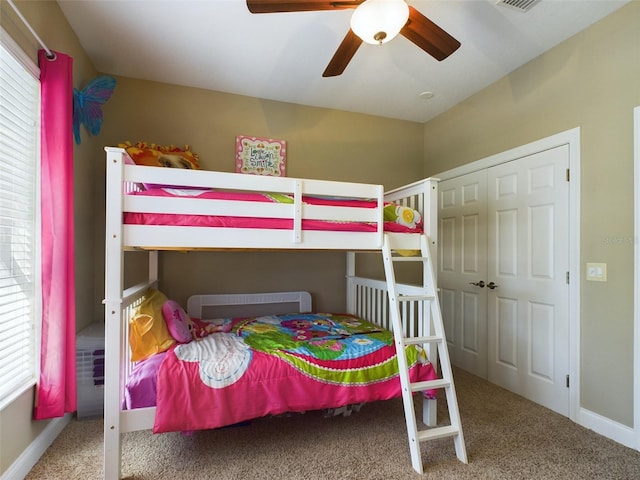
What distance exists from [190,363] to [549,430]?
7.52ft

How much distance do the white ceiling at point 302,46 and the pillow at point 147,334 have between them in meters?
1.88

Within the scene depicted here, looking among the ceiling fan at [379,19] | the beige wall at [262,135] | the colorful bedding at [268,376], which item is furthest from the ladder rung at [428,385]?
the ceiling fan at [379,19]

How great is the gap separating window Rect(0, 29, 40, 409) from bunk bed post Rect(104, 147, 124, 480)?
457 millimetres

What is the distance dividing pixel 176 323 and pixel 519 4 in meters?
2.83

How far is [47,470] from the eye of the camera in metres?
1.69

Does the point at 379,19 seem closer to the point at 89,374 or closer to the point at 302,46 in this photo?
the point at 302,46

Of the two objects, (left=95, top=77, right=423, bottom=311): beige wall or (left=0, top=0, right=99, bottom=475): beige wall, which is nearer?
(left=0, top=0, right=99, bottom=475): beige wall

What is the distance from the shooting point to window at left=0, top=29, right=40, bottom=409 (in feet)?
5.11

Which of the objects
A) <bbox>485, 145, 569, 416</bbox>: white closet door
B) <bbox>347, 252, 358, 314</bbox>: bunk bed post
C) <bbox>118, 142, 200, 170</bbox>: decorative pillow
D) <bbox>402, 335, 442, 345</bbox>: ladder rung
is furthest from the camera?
<bbox>347, 252, 358, 314</bbox>: bunk bed post

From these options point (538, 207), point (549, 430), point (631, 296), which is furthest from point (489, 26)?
point (549, 430)

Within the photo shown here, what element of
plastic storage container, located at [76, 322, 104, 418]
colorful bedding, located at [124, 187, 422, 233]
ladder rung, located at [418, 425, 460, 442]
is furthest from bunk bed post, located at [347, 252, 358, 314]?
plastic storage container, located at [76, 322, 104, 418]

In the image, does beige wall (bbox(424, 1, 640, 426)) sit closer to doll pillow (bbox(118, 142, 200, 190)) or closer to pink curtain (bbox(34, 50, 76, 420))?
doll pillow (bbox(118, 142, 200, 190))

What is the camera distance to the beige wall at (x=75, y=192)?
1.55 meters

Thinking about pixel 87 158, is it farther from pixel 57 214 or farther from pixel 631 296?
pixel 631 296
